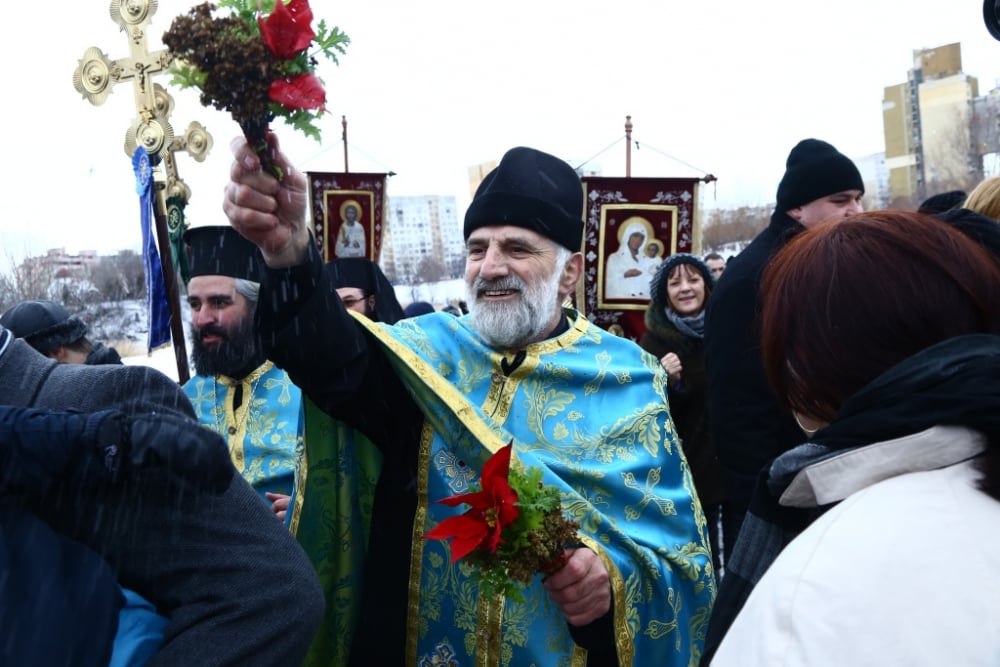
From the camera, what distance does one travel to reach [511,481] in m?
1.86

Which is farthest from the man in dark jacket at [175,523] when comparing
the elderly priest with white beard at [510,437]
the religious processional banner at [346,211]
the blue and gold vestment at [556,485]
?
the religious processional banner at [346,211]

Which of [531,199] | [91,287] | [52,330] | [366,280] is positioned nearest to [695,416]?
[366,280]

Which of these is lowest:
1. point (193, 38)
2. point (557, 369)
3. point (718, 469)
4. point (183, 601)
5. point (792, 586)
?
point (718, 469)

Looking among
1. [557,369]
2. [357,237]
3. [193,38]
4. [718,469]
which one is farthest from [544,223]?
[357,237]

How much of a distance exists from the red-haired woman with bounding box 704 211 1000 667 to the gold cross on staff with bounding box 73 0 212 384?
3.14 meters

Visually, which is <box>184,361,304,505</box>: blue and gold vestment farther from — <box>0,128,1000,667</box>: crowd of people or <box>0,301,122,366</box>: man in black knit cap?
<box>0,301,122,366</box>: man in black knit cap

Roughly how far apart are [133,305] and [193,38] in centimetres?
630

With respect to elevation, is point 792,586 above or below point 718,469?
above

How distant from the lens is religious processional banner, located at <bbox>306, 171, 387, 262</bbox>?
8.45 meters

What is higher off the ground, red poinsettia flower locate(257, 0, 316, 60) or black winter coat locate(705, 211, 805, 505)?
red poinsettia flower locate(257, 0, 316, 60)

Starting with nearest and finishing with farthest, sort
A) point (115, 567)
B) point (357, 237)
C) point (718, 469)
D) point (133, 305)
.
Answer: point (115, 567) → point (718, 469) → point (133, 305) → point (357, 237)

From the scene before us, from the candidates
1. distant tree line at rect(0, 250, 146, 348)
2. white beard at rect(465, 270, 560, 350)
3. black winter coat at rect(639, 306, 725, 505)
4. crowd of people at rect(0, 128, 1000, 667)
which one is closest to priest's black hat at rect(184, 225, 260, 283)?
crowd of people at rect(0, 128, 1000, 667)

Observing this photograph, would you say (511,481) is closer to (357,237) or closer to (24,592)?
(24,592)

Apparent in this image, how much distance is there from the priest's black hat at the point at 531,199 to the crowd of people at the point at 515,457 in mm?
10
